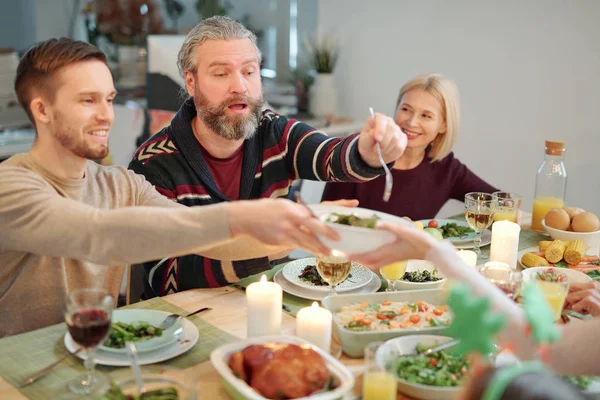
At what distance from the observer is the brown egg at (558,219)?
7.52ft

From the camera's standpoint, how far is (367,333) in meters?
1.39

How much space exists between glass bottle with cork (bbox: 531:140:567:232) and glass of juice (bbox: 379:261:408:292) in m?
0.94

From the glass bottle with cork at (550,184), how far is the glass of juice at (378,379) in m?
1.50

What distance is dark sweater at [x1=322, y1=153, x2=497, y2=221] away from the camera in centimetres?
281

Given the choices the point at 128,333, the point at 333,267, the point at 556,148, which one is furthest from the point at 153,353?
the point at 556,148

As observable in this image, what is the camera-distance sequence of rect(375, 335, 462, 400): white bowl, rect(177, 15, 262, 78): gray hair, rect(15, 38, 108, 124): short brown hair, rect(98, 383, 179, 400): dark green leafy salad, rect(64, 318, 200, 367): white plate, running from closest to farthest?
1. rect(98, 383, 179, 400): dark green leafy salad
2. rect(375, 335, 462, 400): white bowl
3. rect(64, 318, 200, 367): white plate
4. rect(15, 38, 108, 124): short brown hair
5. rect(177, 15, 262, 78): gray hair

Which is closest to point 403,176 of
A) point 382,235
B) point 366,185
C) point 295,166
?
point 366,185

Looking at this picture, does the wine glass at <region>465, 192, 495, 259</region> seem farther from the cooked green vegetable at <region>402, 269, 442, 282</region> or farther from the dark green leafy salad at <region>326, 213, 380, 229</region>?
the dark green leafy salad at <region>326, 213, 380, 229</region>

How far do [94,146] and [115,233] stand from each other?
404 millimetres

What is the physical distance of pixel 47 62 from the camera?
154 centimetres

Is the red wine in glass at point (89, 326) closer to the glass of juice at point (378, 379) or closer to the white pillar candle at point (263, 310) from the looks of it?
the white pillar candle at point (263, 310)

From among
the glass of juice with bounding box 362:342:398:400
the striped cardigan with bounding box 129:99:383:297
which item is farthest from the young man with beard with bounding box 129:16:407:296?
the glass of juice with bounding box 362:342:398:400

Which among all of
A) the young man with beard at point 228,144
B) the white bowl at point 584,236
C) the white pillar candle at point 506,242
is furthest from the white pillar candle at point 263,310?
the white bowl at point 584,236

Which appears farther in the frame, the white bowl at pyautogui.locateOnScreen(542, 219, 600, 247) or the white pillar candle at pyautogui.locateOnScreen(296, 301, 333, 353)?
the white bowl at pyautogui.locateOnScreen(542, 219, 600, 247)
